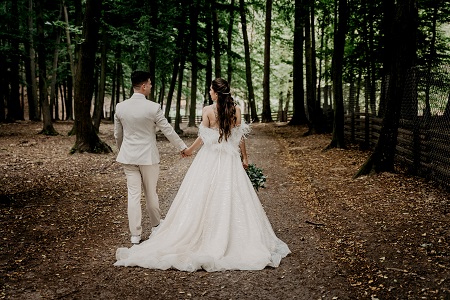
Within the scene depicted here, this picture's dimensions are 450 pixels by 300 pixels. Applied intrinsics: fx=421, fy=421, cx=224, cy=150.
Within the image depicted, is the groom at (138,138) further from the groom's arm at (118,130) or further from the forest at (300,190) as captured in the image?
the forest at (300,190)

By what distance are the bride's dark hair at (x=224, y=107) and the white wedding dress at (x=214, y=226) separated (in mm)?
121

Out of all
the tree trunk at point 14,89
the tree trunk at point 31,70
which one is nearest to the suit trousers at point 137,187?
the tree trunk at point 31,70

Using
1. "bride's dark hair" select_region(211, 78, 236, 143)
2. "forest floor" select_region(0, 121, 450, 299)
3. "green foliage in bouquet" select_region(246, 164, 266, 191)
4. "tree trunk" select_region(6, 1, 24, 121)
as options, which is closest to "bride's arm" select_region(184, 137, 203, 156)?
"bride's dark hair" select_region(211, 78, 236, 143)

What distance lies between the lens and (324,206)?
7871 mm

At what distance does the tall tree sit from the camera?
9.27 meters

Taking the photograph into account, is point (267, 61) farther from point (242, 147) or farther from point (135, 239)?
point (135, 239)

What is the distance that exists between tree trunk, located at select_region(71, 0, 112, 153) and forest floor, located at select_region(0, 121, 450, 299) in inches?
106

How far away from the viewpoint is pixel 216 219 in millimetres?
5395

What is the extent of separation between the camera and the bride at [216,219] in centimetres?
500

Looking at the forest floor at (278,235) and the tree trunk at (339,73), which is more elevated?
the tree trunk at (339,73)

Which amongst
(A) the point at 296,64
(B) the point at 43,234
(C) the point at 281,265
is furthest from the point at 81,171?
(A) the point at 296,64

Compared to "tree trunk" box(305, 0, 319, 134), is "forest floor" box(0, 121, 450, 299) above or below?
below

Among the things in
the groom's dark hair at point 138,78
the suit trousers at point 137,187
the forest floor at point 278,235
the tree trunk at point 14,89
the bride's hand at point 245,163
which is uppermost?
the tree trunk at point 14,89

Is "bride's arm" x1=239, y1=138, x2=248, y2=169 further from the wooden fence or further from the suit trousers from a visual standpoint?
the wooden fence
